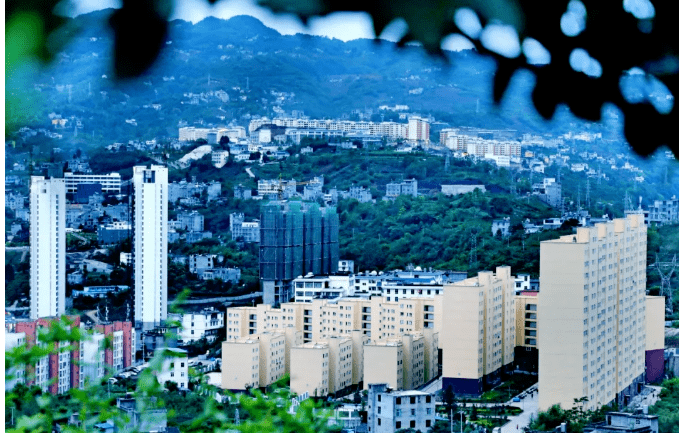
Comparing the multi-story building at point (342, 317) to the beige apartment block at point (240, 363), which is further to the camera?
the multi-story building at point (342, 317)

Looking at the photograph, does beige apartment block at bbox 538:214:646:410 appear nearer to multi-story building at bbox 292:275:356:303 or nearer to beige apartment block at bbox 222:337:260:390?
beige apartment block at bbox 222:337:260:390

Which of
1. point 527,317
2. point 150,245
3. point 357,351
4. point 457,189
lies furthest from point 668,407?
point 150,245

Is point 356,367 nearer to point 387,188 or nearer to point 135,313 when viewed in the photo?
point 135,313

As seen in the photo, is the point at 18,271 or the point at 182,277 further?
the point at 182,277

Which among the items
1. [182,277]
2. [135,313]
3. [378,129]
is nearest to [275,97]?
[378,129]

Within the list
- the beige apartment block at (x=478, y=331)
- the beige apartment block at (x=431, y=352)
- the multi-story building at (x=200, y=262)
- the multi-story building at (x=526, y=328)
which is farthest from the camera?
the multi-story building at (x=200, y=262)

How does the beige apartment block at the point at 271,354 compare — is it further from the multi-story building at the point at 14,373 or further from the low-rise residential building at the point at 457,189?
the multi-story building at the point at 14,373

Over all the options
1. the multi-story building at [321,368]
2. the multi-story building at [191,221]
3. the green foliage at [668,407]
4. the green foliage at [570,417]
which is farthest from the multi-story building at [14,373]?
the multi-story building at [191,221]

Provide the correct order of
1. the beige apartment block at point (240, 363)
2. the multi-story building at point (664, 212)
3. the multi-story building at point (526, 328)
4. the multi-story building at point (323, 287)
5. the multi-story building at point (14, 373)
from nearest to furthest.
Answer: the multi-story building at point (14, 373) < the beige apartment block at point (240, 363) < the multi-story building at point (664, 212) < the multi-story building at point (526, 328) < the multi-story building at point (323, 287)
